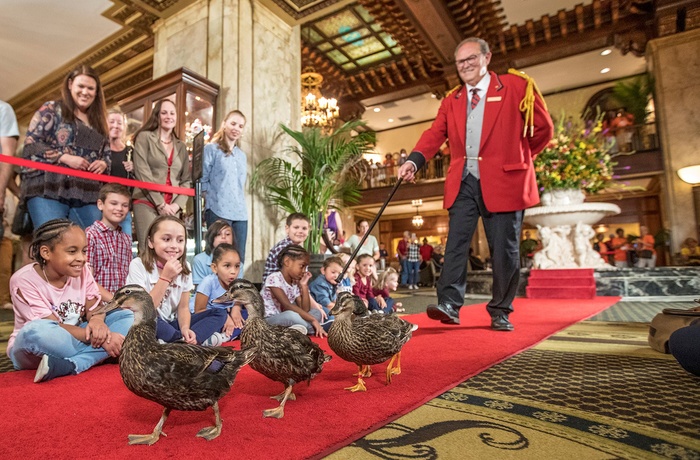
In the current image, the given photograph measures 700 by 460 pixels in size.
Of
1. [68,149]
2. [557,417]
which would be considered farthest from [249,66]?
[557,417]

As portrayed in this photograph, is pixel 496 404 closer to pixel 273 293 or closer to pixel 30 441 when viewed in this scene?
pixel 30 441

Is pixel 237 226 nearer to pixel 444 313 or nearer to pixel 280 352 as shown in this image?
pixel 444 313

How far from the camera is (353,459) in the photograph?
889mm

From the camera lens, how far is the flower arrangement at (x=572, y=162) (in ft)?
19.4

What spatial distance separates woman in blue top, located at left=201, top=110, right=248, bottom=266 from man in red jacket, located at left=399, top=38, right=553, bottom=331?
1.97 m

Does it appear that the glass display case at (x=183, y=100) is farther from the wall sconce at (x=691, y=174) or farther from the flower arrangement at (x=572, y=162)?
the wall sconce at (x=691, y=174)

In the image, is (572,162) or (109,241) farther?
(572,162)

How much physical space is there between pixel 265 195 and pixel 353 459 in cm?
490

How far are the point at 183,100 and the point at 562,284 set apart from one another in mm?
5636

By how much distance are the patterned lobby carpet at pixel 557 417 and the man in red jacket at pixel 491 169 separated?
3.35ft

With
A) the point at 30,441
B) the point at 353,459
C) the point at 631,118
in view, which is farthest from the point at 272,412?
the point at 631,118

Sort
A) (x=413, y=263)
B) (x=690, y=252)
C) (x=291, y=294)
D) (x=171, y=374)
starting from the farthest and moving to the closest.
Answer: (x=413, y=263) < (x=690, y=252) < (x=291, y=294) < (x=171, y=374)

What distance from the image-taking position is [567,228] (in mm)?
6047

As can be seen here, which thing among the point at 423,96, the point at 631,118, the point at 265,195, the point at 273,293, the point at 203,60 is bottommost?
the point at 273,293
